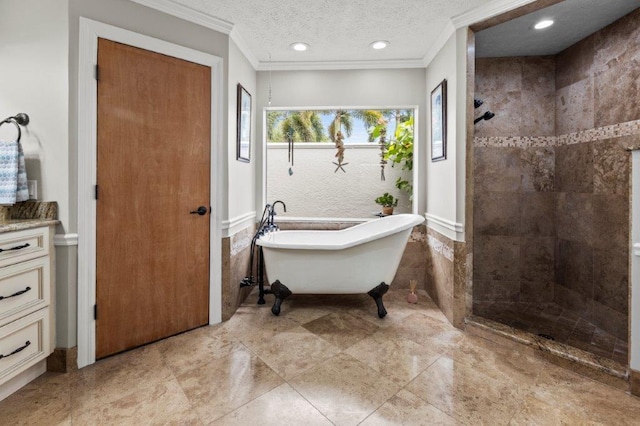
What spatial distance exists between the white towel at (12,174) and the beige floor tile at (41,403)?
1.02 m

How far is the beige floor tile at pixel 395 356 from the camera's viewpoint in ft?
5.64

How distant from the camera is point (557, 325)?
2479mm

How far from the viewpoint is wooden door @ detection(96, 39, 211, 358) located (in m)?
1.84

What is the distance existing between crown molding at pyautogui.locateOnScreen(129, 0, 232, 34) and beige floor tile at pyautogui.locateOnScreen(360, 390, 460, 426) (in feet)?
9.05

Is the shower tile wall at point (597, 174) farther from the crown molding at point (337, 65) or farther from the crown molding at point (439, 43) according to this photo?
the crown molding at point (337, 65)

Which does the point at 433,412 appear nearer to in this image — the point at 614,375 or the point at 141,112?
the point at 614,375

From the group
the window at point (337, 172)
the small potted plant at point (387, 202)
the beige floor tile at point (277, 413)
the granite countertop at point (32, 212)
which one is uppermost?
the window at point (337, 172)

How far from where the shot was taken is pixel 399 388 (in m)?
1.58

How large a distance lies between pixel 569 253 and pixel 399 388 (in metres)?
2.28

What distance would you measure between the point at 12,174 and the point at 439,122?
2.97 m

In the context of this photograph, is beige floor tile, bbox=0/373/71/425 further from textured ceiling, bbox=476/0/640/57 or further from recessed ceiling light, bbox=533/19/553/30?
recessed ceiling light, bbox=533/19/553/30

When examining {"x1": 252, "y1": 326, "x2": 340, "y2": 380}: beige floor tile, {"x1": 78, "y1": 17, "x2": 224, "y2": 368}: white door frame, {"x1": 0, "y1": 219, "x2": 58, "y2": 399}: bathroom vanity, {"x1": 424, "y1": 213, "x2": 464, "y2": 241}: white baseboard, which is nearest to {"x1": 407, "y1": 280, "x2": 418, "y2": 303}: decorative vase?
{"x1": 424, "y1": 213, "x2": 464, "y2": 241}: white baseboard

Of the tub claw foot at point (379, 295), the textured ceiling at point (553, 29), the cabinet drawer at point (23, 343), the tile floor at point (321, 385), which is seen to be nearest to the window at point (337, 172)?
the textured ceiling at point (553, 29)

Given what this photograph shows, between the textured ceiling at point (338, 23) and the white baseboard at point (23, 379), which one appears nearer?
the white baseboard at point (23, 379)
